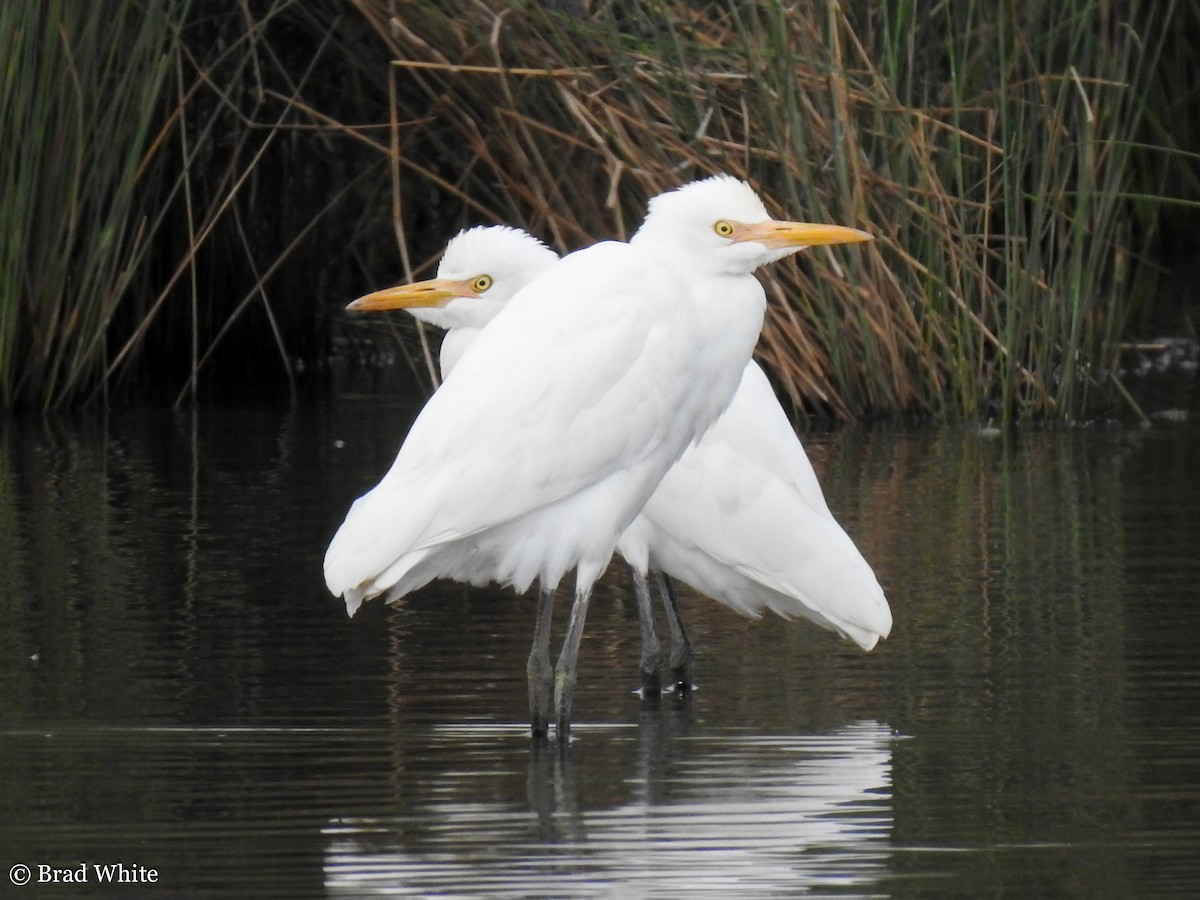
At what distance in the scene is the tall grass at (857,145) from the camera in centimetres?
838

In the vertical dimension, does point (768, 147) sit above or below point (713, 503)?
above

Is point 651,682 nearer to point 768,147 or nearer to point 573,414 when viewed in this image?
point 573,414

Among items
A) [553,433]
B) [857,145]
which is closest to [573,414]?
[553,433]

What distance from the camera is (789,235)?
4566mm

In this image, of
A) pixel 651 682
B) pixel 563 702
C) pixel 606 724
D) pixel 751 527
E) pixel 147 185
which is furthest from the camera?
pixel 147 185

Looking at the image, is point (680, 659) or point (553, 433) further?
point (680, 659)

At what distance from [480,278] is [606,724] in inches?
45.1

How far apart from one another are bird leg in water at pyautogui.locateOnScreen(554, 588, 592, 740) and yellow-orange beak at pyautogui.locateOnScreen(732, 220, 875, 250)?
2.61 feet

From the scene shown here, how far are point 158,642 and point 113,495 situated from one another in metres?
2.48

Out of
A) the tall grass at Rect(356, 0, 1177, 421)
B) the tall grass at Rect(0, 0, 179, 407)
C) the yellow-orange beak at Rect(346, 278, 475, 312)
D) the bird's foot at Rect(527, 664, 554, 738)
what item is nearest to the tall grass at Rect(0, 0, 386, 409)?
the tall grass at Rect(0, 0, 179, 407)

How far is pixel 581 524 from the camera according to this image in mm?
4504

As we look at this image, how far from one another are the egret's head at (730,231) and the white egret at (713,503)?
649 millimetres

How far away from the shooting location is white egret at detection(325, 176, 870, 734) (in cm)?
442

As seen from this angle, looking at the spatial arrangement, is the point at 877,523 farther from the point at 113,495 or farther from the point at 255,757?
the point at 255,757
